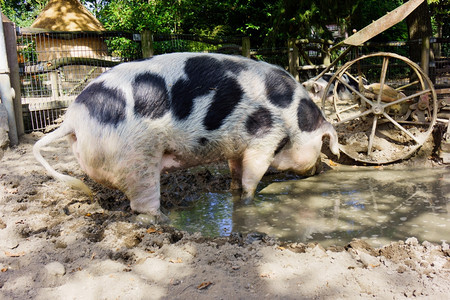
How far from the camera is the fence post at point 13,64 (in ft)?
20.5

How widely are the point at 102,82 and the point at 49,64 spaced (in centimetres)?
430

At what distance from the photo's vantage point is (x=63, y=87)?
27.0 feet

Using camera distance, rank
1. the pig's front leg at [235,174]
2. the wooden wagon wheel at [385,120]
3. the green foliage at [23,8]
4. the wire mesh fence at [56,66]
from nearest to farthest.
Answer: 1. the pig's front leg at [235,174]
2. the wooden wagon wheel at [385,120]
3. the wire mesh fence at [56,66]
4. the green foliage at [23,8]

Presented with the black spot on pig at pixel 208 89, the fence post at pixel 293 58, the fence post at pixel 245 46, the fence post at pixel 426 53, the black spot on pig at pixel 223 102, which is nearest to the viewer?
the black spot on pig at pixel 208 89

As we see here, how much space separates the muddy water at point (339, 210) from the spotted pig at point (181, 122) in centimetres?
39

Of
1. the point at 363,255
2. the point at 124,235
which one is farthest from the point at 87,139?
the point at 363,255

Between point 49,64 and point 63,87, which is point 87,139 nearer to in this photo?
point 49,64

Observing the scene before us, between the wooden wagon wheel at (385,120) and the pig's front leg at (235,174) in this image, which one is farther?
the wooden wagon wheel at (385,120)

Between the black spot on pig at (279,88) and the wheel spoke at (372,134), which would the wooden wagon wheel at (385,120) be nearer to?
the wheel spoke at (372,134)

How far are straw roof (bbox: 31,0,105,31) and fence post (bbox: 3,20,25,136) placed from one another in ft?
22.5

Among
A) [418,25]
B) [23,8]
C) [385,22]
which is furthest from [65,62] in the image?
[23,8]

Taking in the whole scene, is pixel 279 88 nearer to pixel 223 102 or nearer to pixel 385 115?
pixel 223 102

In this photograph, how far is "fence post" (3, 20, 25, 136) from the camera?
246 inches

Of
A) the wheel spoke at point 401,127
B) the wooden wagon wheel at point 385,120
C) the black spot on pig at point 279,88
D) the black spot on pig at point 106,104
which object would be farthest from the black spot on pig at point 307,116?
the black spot on pig at point 106,104
